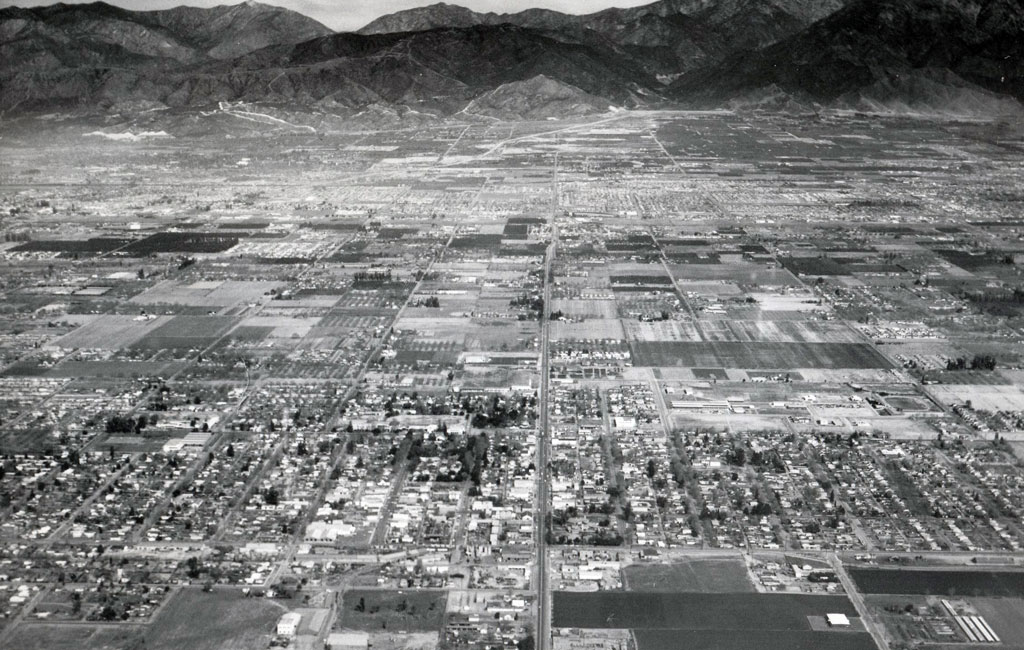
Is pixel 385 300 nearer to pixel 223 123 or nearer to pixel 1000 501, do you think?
pixel 1000 501

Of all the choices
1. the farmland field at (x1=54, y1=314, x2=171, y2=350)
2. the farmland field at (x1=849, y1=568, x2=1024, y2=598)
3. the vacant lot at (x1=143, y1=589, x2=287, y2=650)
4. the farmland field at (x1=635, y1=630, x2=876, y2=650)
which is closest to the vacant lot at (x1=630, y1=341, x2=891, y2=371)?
the farmland field at (x1=849, y1=568, x2=1024, y2=598)

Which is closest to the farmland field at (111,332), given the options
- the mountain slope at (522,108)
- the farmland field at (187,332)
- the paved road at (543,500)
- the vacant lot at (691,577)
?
the farmland field at (187,332)

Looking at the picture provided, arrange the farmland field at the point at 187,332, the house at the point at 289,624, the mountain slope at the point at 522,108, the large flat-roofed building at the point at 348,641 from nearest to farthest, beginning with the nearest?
1. the large flat-roofed building at the point at 348,641
2. the house at the point at 289,624
3. the farmland field at the point at 187,332
4. the mountain slope at the point at 522,108

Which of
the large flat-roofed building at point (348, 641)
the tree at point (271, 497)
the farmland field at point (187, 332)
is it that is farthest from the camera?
the farmland field at point (187, 332)

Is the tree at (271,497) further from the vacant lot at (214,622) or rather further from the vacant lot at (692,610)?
the vacant lot at (692,610)

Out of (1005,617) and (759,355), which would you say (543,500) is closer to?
(1005,617)

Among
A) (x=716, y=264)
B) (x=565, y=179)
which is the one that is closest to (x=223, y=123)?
(x=565, y=179)

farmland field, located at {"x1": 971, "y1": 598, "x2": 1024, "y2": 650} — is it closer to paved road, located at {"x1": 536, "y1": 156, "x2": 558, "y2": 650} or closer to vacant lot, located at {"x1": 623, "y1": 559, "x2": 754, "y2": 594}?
vacant lot, located at {"x1": 623, "y1": 559, "x2": 754, "y2": 594}
